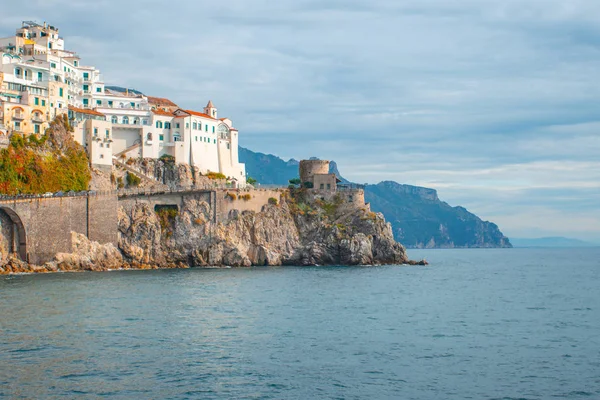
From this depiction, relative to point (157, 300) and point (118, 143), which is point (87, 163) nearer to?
point (118, 143)

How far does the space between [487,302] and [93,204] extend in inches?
1833

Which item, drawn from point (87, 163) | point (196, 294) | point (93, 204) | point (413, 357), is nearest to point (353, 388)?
point (413, 357)

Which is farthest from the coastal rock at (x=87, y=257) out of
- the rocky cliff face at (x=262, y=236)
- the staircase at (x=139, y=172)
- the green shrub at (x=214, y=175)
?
the green shrub at (x=214, y=175)

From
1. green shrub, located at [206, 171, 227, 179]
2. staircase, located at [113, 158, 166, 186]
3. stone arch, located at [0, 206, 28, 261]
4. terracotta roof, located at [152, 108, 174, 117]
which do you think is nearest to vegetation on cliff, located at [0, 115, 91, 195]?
stone arch, located at [0, 206, 28, 261]

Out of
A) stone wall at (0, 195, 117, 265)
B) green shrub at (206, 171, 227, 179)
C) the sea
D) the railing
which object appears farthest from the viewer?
green shrub at (206, 171, 227, 179)

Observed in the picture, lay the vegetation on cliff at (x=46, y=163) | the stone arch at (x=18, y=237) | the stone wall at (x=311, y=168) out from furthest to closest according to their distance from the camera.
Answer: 1. the stone wall at (x=311, y=168)
2. the vegetation on cliff at (x=46, y=163)
3. the stone arch at (x=18, y=237)

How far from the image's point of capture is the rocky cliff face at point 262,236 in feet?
306

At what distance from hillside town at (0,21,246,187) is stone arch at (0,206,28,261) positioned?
1221 centimetres

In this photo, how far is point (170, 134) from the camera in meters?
107

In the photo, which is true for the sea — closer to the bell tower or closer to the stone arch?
the stone arch

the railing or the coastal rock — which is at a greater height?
the railing

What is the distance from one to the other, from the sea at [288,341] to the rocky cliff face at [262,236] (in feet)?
64.8

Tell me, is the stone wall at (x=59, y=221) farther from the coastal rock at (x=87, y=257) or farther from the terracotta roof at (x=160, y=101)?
the terracotta roof at (x=160, y=101)

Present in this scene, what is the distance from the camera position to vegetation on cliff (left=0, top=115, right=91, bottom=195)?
83.4m
